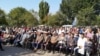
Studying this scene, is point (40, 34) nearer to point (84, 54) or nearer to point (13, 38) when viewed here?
point (13, 38)

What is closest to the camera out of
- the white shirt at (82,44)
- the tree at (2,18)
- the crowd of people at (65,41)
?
the white shirt at (82,44)

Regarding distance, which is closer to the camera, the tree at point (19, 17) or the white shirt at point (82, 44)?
the white shirt at point (82, 44)

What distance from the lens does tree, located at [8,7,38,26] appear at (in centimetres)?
8356

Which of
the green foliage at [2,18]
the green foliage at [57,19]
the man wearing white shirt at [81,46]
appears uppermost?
the green foliage at [2,18]

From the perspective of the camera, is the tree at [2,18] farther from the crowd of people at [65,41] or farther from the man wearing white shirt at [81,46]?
the man wearing white shirt at [81,46]

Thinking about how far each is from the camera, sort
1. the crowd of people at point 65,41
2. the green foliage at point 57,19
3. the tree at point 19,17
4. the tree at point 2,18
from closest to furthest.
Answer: the crowd of people at point 65,41 → the green foliage at point 57,19 → the tree at point 19,17 → the tree at point 2,18

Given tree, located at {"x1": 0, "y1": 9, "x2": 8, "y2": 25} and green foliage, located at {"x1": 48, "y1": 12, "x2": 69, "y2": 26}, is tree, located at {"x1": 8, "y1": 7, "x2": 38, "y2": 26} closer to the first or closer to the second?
tree, located at {"x1": 0, "y1": 9, "x2": 8, "y2": 25}

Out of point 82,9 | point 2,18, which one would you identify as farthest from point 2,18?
point 82,9

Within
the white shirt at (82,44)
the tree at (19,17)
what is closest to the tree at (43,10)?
the tree at (19,17)

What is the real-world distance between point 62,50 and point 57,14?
56982mm

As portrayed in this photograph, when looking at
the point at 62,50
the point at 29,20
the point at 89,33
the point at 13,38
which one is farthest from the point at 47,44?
the point at 29,20

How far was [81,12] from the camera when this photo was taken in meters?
62.5

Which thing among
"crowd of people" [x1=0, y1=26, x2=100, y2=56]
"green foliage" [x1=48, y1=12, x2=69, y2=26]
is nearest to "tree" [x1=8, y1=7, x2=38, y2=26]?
"green foliage" [x1=48, y1=12, x2=69, y2=26]

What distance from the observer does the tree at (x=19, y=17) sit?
83.6 m
